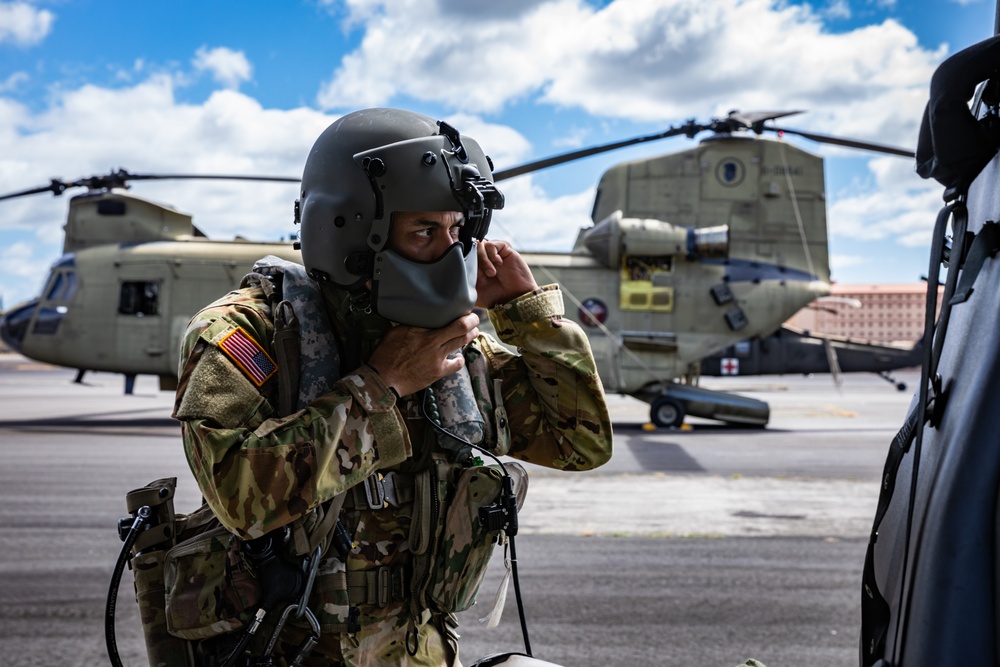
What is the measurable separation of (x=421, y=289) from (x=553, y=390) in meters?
0.56

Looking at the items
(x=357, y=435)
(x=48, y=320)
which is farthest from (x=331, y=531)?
(x=48, y=320)

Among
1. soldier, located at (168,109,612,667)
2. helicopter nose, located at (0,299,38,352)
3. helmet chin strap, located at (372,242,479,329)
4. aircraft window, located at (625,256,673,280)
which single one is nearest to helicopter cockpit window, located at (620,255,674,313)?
aircraft window, located at (625,256,673,280)

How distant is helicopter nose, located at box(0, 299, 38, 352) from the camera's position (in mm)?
14633

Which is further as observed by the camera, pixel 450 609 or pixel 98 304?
pixel 98 304

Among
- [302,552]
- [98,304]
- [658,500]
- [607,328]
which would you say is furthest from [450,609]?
[98,304]

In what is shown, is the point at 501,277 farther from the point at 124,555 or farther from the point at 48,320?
the point at 48,320

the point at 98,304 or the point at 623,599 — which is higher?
the point at 98,304

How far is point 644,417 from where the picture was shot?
1744 cm

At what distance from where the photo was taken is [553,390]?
237 centimetres

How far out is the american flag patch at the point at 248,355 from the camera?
1890mm

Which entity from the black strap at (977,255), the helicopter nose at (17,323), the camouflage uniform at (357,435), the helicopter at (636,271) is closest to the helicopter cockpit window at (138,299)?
the helicopter at (636,271)

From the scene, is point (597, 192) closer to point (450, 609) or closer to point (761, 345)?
point (761, 345)

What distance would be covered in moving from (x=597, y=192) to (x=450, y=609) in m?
14.0

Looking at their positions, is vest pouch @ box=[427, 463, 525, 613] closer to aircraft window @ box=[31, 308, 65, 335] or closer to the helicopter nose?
aircraft window @ box=[31, 308, 65, 335]
